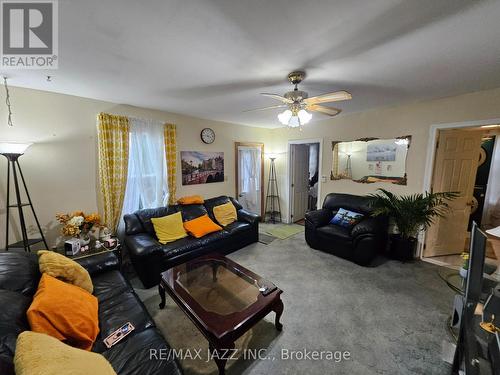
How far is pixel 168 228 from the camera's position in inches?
118

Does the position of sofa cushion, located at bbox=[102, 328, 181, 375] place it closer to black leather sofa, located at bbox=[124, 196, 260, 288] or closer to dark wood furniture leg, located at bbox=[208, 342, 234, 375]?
dark wood furniture leg, located at bbox=[208, 342, 234, 375]

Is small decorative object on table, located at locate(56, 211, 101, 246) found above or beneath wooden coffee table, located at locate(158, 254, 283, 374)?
above

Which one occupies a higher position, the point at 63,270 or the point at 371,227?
the point at 371,227

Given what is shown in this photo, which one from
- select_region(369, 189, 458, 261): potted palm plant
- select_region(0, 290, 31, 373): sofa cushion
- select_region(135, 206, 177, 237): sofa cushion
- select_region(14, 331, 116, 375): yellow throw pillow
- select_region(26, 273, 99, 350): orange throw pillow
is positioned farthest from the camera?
select_region(135, 206, 177, 237): sofa cushion

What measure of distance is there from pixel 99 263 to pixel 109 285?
0.33 meters

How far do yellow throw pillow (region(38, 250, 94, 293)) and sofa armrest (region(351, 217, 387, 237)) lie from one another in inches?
125

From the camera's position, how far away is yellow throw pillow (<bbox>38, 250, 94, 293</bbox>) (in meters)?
1.59

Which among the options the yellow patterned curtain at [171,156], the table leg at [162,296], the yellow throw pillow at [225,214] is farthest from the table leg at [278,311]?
the yellow patterned curtain at [171,156]

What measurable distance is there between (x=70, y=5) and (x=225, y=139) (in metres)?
3.22

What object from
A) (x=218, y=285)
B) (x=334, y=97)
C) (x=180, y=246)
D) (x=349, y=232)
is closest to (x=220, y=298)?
(x=218, y=285)

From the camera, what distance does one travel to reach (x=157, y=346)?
4.14 ft

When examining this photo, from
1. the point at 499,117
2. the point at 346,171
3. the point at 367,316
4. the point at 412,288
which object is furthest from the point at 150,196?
the point at 499,117

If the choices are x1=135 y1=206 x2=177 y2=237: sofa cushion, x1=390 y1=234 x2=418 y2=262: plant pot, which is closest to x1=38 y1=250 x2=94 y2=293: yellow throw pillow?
x1=135 y1=206 x2=177 y2=237: sofa cushion

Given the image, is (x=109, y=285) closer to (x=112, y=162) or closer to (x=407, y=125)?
(x=112, y=162)
